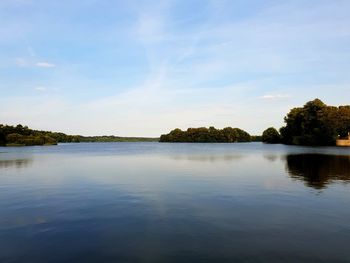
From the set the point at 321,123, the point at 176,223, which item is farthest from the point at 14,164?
the point at 321,123

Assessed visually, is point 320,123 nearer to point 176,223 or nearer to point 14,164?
point 14,164

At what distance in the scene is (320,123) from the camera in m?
169

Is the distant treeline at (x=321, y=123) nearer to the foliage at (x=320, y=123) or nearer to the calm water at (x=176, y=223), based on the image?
the foliage at (x=320, y=123)

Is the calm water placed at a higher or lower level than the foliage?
lower

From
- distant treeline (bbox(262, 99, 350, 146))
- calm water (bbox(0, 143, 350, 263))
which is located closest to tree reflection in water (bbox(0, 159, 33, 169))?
calm water (bbox(0, 143, 350, 263))

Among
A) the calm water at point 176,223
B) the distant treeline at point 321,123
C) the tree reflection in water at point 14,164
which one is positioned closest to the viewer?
the calm water at point 176,223

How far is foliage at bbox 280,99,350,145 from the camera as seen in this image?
522ft

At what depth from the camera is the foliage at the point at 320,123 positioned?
522 ft

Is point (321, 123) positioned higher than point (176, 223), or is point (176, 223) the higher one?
point (321, 123)

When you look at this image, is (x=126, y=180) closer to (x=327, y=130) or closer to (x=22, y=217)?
(x=22, y=217)

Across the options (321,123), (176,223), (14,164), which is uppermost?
(321,123)

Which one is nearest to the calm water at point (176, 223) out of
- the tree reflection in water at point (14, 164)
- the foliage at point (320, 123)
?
the tree reflection in water at point (14, 164)

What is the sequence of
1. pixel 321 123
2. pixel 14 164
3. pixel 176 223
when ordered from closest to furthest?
pixel 176 223 → pixel 14 164 → pixel 321 123

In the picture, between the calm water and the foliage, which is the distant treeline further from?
the calm water
